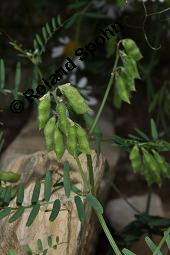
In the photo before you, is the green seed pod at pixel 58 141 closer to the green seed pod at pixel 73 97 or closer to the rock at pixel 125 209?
the green seed pod at pixel 73 97

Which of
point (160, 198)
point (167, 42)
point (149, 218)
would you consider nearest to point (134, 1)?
point (167, 42)

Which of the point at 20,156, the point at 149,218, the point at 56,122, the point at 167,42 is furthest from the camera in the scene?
the point at 167,42

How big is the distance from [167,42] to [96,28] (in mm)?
246

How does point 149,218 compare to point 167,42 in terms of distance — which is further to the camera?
point 167,42

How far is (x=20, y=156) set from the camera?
Result: 1.26m

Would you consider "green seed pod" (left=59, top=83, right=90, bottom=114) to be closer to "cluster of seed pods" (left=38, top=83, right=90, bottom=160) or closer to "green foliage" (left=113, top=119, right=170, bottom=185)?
"cluster of seed pods" (left=38, top=83, right=90, bottom=160)

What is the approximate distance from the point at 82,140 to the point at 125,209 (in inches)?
27.1

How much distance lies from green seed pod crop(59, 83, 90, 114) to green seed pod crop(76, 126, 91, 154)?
0.03 meters

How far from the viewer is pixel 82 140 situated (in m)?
0.80

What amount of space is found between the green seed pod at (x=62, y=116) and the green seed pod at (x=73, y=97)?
0.07ft

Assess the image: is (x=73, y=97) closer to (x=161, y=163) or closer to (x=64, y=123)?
(x=64, y=123)

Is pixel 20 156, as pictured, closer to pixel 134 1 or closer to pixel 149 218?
pixel 149 218

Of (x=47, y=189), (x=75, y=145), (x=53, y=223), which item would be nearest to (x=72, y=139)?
(x=75, y=145)

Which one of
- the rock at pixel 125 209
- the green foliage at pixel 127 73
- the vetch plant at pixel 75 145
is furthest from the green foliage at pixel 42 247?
the rock at pixel 125 209
